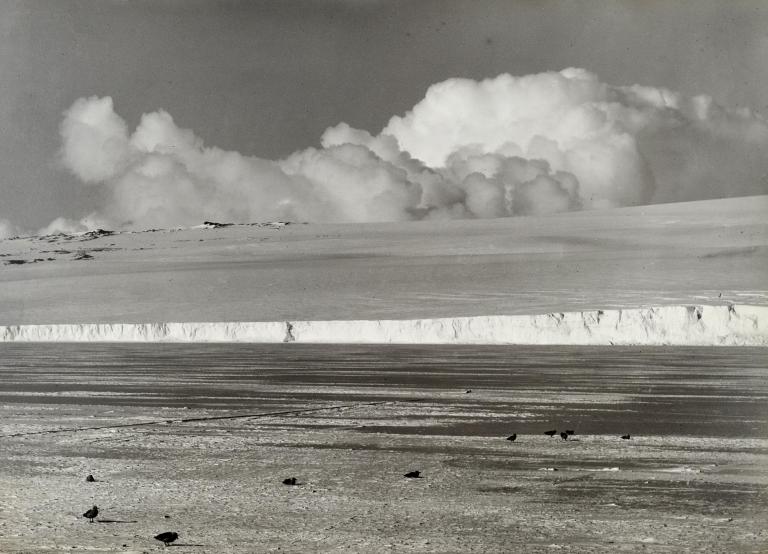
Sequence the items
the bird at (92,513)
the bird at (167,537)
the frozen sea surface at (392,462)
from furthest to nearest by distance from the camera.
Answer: the bird at (92,513), the frozen sea surface at (392,462), the bird at (167,537)

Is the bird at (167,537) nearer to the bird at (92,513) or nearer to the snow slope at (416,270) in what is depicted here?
the bird at (92,513)

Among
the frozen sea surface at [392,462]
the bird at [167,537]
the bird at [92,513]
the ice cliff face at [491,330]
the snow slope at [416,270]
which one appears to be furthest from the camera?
the snow slope at [416,270]

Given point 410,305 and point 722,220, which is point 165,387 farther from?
point 722,220

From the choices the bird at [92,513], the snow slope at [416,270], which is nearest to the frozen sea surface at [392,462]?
the bird at [92,513]

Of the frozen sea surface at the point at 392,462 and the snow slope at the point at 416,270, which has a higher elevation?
the snow slope at the point at 416,270

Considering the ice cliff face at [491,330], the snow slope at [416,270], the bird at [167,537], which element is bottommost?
the bird at [167,537]

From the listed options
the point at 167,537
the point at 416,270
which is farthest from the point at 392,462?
the point at 416,270

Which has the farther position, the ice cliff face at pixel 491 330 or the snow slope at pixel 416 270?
the snow slope at pixel 416 270
